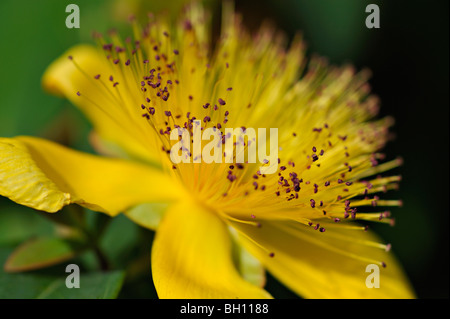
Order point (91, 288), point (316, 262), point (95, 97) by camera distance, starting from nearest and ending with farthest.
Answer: point (91, 288) < point (316, 262) < point (95, 97)

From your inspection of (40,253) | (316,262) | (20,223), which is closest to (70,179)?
(40,253)

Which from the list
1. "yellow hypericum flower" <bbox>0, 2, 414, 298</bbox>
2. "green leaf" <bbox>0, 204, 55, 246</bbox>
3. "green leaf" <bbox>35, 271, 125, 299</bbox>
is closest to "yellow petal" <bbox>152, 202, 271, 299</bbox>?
"yellow hypericum flower" <bbox>0, 2, 414, 298</bbox>

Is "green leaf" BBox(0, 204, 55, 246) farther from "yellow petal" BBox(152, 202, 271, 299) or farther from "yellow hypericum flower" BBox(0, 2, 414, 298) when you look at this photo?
"yellow petal" BBox(152, 202, 271, 299)

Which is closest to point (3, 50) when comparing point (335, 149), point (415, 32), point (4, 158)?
point (4, 158)

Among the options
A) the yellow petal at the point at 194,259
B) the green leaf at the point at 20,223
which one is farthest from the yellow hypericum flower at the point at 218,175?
the green leaf at the point at 20,223

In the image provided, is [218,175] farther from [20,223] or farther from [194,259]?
[20,223]
